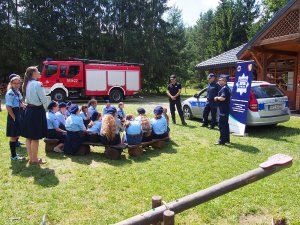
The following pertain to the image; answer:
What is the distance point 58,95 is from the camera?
19797mm

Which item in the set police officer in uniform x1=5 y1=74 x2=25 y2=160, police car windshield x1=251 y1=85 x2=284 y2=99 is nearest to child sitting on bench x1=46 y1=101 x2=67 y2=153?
police officer in uniform x1=5 y1=74 x2=25 y2=160

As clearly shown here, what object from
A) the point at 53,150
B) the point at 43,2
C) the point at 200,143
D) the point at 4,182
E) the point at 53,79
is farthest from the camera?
the point at 43,2

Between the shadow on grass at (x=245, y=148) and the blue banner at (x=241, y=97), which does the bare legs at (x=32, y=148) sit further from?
the blue banner at (x=241, y=97)

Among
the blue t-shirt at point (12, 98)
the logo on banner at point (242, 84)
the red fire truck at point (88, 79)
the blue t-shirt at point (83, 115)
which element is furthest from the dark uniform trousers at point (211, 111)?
the red fire truck at point (88, 79)

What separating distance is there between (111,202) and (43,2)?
94.8 ft

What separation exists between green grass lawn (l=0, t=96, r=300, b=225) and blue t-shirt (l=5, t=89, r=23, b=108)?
47.9 inches

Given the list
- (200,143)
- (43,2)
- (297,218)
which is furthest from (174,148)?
(43,2)

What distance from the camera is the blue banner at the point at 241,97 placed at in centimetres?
890

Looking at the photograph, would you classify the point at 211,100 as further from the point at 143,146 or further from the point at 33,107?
the point at 33,107

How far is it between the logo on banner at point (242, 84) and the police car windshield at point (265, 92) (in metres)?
0.39

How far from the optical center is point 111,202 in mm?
4438

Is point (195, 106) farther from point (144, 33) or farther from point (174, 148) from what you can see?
point (144, 33)

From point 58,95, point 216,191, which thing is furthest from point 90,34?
point 216,191

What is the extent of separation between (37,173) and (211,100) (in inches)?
234
